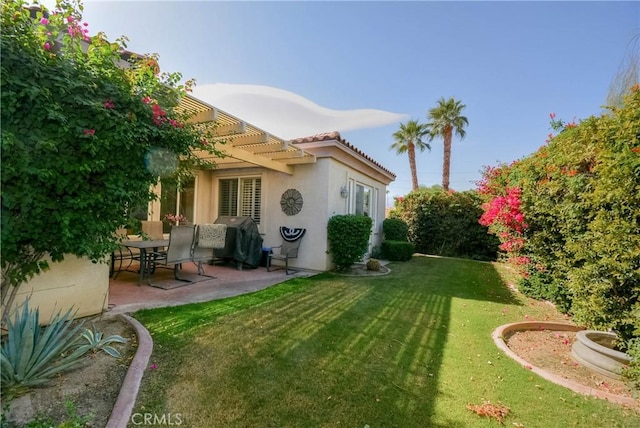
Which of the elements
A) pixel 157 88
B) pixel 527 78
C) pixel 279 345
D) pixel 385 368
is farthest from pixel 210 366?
pixel 527 78

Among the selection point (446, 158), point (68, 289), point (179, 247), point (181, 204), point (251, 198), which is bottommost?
point (68, 289)

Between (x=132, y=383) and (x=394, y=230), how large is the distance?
12331 millimetres

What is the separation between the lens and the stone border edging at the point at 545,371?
2.85 meters

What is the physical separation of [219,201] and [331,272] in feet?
16.4

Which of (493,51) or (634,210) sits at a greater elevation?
(493,51)

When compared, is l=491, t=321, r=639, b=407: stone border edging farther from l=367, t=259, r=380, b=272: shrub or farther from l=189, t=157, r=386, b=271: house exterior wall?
l=189, t=157, r=386, b=271: house exterior wall

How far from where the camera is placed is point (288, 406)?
8.08 feet

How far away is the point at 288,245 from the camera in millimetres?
8742

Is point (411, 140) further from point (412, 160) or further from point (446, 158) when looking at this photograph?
point (446, 158)

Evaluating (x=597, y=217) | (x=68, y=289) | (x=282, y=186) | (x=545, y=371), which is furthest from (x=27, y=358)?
(x=282, y=186)

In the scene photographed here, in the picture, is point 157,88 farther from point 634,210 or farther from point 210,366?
point 634,210

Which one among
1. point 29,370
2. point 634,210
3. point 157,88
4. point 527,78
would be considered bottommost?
point 29,370

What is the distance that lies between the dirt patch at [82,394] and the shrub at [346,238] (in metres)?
5.95

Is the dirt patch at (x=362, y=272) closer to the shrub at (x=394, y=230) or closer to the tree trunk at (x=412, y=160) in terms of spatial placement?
the shrub at (x=394, y=230)
